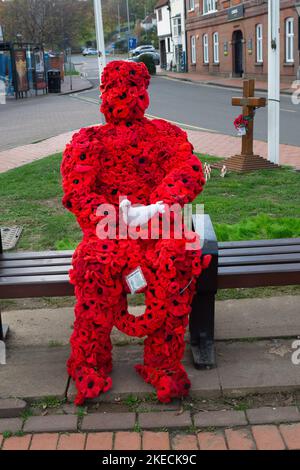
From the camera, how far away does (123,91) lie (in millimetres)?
3062

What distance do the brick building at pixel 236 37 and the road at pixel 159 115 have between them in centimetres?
339

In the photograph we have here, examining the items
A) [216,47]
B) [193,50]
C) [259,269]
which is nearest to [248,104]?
[259,269]

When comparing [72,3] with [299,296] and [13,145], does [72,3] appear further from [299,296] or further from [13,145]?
[299,296]

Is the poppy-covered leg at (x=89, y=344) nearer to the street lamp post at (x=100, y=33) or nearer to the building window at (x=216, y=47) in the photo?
the street lamp post at (x=100, y=33)

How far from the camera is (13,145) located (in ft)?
41.0

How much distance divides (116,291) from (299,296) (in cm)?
168

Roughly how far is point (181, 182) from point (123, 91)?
556 millimetres

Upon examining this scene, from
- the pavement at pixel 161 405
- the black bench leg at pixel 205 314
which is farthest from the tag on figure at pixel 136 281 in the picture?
the pavement at pixel 161 405

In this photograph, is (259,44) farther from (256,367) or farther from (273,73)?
(256,367)

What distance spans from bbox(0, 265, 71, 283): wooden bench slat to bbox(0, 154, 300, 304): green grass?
0.85m

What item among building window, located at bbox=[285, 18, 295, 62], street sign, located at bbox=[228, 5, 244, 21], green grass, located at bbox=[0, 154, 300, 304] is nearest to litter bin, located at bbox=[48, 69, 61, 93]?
street sign, located at bbox=[228, 5, 244, 21]

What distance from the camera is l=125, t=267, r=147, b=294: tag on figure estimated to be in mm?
2871

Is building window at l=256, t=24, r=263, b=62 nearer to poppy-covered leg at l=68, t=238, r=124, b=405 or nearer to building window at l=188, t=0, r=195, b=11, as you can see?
building window at l=188, t=0, r=195, b=11
